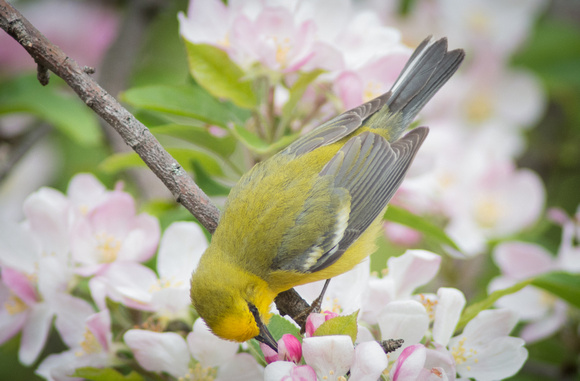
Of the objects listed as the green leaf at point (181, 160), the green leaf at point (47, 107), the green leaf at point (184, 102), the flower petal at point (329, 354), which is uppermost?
A: the green leaf at point (47, 107)

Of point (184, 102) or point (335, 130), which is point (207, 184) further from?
point (335, 130)

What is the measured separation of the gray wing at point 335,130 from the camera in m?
2.21

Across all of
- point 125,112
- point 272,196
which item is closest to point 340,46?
point 272,196

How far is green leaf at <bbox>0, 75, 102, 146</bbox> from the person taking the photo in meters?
2.50

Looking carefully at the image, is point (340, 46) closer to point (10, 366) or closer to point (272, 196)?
point (272, 196)

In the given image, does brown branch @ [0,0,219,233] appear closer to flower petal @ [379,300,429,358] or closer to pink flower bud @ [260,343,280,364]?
pink flower bud @ [260,343,280,364]

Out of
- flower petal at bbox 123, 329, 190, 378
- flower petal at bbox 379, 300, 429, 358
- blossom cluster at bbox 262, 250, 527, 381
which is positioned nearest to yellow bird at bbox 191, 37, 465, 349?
flower petal at bbox 123, 329, 190, 378

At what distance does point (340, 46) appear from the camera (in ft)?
6.66

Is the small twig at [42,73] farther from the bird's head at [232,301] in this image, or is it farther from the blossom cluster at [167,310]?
the bird's head at [232,301]

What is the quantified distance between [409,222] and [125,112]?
0.98 meters

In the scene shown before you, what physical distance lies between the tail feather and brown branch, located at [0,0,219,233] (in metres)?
1.15

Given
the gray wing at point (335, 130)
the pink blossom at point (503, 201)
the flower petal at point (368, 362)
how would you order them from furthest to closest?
the pink blossom at point (503, 201) → the gray wing at point (335, 130) → the flower petal at point (368, 362)

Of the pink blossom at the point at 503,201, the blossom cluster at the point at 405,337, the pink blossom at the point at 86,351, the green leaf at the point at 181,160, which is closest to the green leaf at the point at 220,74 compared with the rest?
the green leaf at the point at 181,160

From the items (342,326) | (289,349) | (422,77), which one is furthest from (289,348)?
(422,77)
